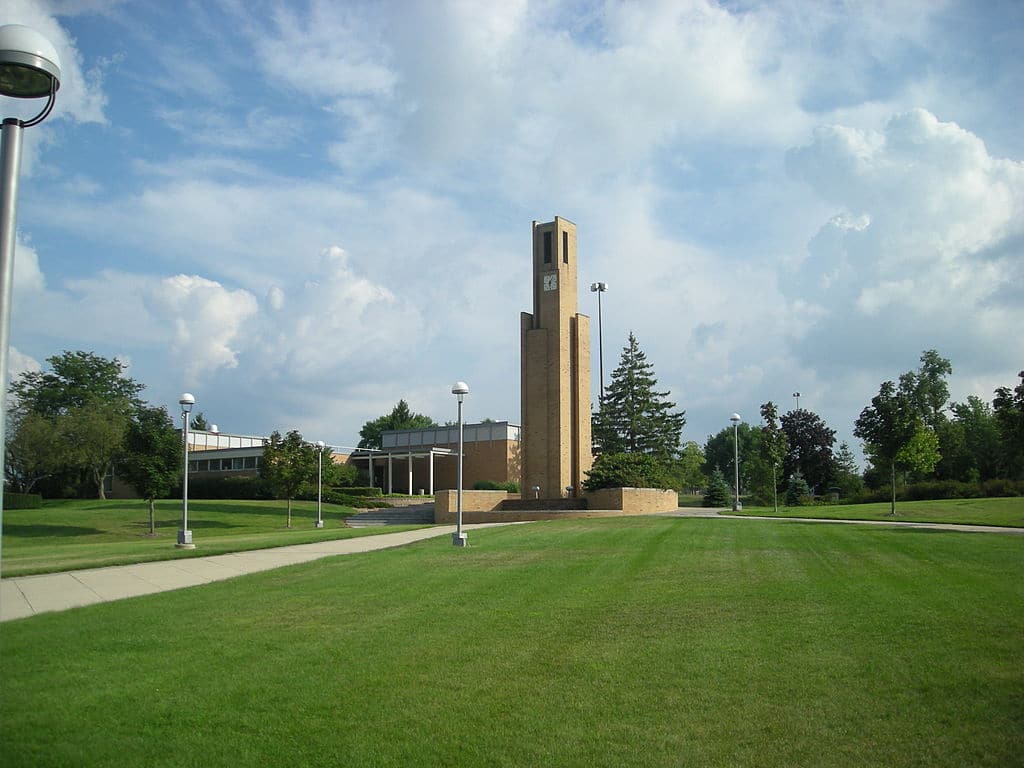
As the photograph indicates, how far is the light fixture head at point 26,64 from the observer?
18.1ft

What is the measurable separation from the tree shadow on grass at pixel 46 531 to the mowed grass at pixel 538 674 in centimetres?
2472

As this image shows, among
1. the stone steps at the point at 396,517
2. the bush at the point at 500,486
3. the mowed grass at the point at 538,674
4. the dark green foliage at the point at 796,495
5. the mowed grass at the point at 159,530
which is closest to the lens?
the mowed grass at the point at 538,674

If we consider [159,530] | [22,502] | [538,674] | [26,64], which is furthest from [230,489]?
[26,64]

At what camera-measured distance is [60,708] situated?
597 cm

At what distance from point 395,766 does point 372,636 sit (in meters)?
3.24

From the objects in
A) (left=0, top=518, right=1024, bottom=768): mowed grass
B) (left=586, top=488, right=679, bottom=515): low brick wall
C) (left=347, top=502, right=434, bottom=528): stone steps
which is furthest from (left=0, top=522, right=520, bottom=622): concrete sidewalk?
(left=347, top=502, right=434, bottom=528): stone steps

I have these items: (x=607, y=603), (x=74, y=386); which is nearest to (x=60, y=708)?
(x=607, y=603)

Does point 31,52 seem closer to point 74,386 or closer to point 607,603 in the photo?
point 607,603

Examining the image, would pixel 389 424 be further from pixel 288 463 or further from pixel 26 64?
pixel 26 64

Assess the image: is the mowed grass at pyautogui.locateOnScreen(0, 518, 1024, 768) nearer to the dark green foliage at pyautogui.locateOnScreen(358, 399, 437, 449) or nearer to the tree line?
the tree line

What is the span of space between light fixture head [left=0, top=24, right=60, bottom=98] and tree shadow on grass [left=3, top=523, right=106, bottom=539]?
3098 centimetres

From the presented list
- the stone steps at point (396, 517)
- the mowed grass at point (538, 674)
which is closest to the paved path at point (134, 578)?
the mowed grass at point (538, 674)

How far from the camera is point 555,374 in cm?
4250

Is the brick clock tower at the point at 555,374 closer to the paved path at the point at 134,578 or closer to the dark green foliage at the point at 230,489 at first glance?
the dark green foliage at the point at 230,489
